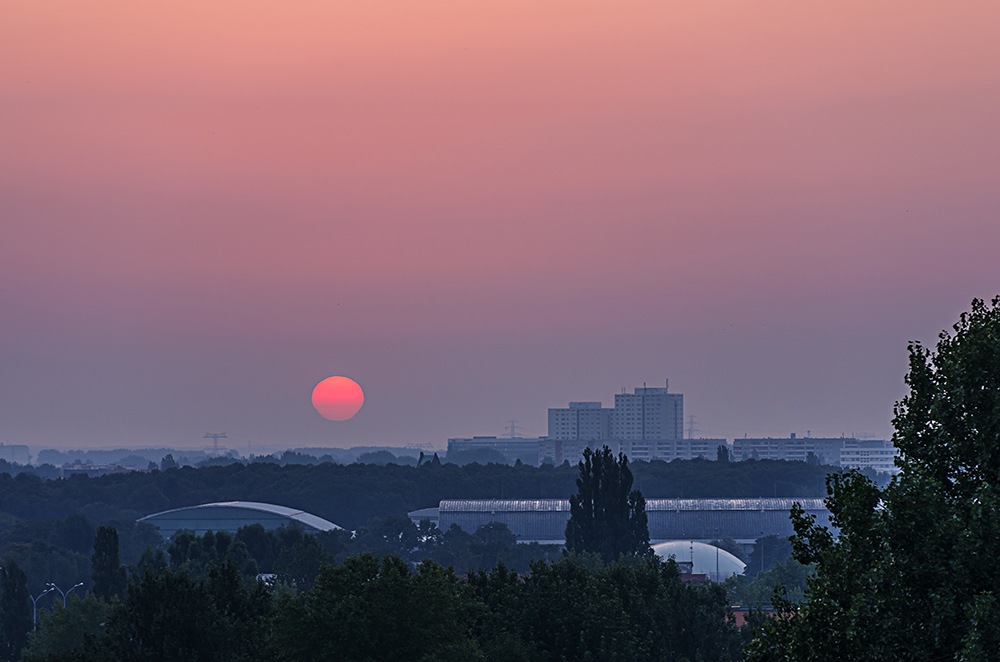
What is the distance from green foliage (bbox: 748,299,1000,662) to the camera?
21297mm

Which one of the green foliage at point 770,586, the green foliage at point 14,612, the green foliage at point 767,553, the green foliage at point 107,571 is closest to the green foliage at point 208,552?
the green foliage at point 107,571

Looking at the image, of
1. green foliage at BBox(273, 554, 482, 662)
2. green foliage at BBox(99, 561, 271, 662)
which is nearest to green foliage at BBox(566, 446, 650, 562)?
green foliage at BBox(99, 561, 271, 662)

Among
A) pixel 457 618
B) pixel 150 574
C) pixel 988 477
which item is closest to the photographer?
pixel 988 477

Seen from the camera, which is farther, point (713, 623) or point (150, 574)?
point (713, 623)

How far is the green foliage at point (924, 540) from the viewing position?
69.9 ft

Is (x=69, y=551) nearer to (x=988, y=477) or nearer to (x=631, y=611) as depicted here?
(x=631, y=611)

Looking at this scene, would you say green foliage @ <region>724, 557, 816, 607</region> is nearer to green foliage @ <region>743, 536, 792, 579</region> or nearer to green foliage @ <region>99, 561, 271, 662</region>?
green foliage @ <region>743, 536, 792, 579</region>

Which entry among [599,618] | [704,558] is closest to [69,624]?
[599,618]

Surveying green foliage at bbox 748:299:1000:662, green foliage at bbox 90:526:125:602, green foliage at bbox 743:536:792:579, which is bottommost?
green foliage at bbox 743:536:792:579

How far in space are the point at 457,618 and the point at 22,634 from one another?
6226 cm

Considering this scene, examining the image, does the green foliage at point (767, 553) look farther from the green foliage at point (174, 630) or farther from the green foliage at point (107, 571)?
the green foliage at point (174, 630)

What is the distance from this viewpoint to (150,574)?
2026 inches

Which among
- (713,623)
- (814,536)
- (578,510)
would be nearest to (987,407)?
(814,536)

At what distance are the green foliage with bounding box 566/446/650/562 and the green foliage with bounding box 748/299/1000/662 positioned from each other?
276 ft
